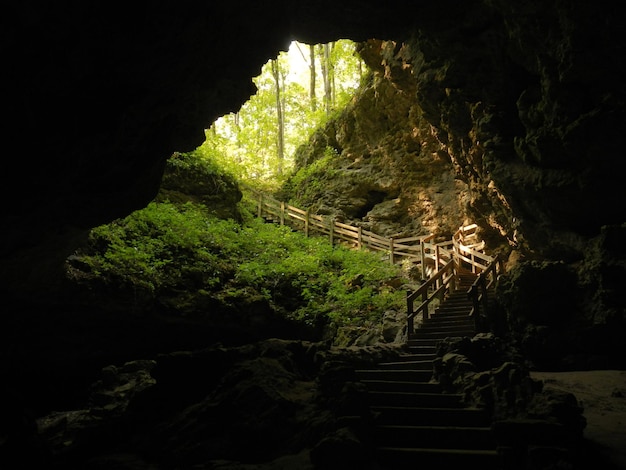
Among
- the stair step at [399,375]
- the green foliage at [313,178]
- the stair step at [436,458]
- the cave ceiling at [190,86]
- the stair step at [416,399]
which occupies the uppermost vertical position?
the green foliage at [313,178]

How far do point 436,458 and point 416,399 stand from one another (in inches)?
63.8

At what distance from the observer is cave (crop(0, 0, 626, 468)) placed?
16.4 feet

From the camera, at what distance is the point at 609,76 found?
23.4ft

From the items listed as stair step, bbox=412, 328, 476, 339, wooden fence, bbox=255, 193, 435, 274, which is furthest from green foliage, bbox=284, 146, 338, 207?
stair step, bbox=412, 328, 476, 339

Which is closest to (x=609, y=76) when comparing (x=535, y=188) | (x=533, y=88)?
(x=533, y=88)

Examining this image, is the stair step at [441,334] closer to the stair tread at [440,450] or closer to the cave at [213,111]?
the cave at [213,111]

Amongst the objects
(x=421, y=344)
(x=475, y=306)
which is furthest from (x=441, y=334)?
(x=475, y=306)

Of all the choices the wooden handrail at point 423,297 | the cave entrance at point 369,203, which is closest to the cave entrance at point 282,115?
the cave entrance at point 369,203

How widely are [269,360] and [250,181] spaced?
19.9 m

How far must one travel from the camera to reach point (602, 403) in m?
6.49

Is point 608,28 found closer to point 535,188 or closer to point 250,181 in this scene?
point 535,188

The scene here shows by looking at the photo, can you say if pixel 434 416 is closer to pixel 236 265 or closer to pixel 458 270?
pixel 236 265

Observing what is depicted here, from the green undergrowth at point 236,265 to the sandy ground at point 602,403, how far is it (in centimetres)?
659

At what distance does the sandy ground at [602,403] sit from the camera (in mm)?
4855
